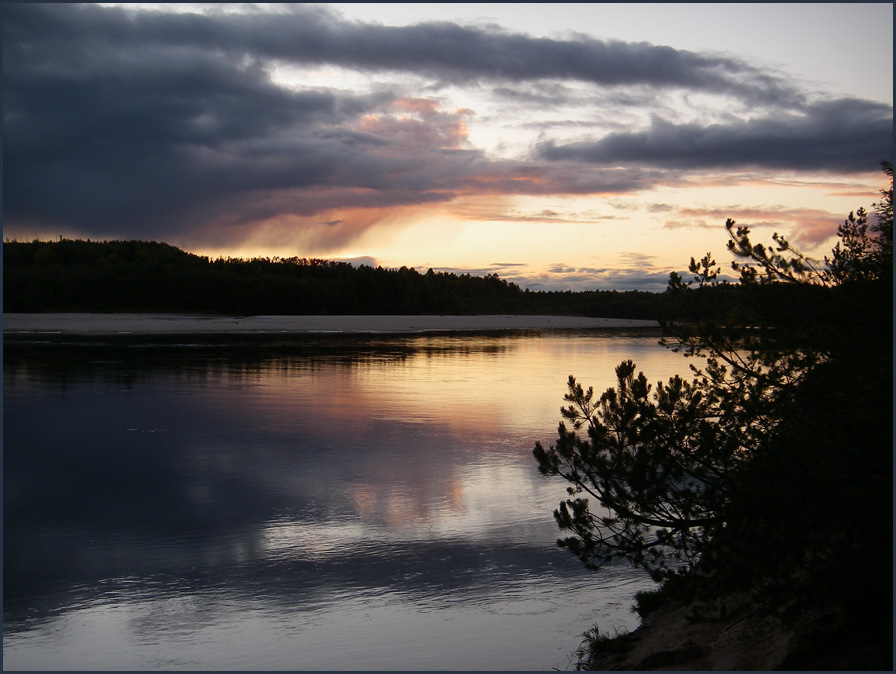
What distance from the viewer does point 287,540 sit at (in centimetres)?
711

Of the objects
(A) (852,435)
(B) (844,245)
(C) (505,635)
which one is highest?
(B) (844,245)

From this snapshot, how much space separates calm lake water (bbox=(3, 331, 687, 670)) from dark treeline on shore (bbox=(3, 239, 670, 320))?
57.7 metres

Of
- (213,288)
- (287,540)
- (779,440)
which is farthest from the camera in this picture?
(213,288)

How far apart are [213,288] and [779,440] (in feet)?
273

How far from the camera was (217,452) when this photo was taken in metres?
10.9

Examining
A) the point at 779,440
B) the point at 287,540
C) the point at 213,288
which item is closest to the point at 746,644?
the point at 779,440

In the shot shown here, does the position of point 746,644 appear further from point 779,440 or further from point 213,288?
point 213,288

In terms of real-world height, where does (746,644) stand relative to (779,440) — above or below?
below

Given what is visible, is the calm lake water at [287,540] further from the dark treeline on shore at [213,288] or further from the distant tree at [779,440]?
the dark treeline on shore at [213,288]

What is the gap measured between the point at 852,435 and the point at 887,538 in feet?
1.90

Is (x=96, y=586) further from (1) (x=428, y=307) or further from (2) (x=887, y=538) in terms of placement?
(1) (x=428, y=307)

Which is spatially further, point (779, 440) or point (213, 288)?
point (213, 288)

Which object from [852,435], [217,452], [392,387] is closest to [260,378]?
[392,387]

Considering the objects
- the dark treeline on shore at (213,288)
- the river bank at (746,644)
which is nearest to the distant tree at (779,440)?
the river bank at (746,644)
